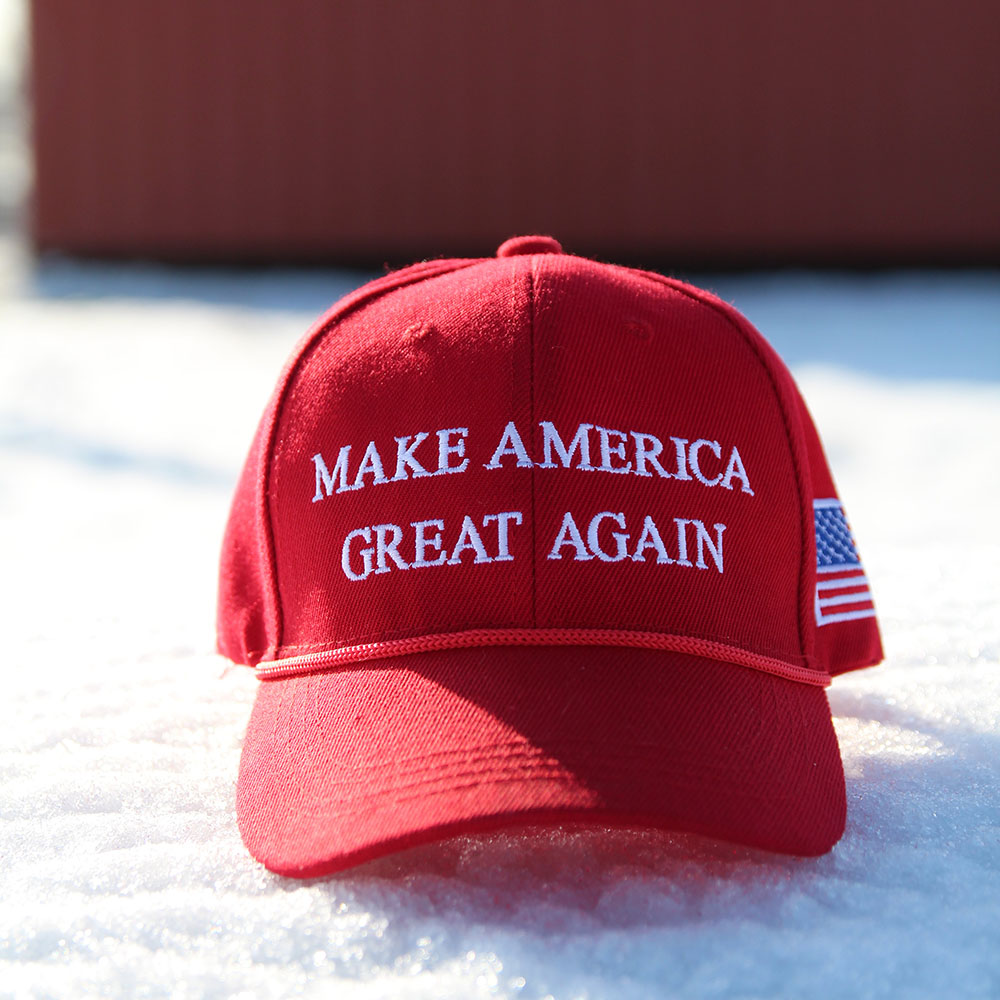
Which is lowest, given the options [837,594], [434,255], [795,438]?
[434,255]

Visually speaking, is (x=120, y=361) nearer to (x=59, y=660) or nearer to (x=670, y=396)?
Result: (x=59, y=660)

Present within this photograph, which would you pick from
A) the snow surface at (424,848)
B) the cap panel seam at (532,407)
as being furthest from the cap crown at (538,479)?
the snow surface at (424,848)

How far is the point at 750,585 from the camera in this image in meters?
0.64

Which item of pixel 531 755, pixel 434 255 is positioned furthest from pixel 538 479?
pixel 434 255

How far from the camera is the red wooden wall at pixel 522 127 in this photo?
2.17 meters

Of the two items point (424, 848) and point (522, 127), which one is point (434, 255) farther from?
point (424, 848)

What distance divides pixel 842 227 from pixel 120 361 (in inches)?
54.3

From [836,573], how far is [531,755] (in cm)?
28

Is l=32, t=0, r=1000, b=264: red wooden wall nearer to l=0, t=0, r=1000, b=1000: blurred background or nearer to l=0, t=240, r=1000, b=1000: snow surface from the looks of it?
l=0, t=0, r=1000, b=1000: blurred background

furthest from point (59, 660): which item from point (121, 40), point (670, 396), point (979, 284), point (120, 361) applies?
point (979, 284)

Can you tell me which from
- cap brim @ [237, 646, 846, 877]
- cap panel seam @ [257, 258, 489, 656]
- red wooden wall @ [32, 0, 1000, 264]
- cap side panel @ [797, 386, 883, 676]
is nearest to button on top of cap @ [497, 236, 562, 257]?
cap panel seam @ [257, 258, 489, 656]

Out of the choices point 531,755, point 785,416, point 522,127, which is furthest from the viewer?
point 522,127

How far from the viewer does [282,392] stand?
701 millimetres

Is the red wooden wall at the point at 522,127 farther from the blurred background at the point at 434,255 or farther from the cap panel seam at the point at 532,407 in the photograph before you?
the cap panel seam at the point at 532,407
